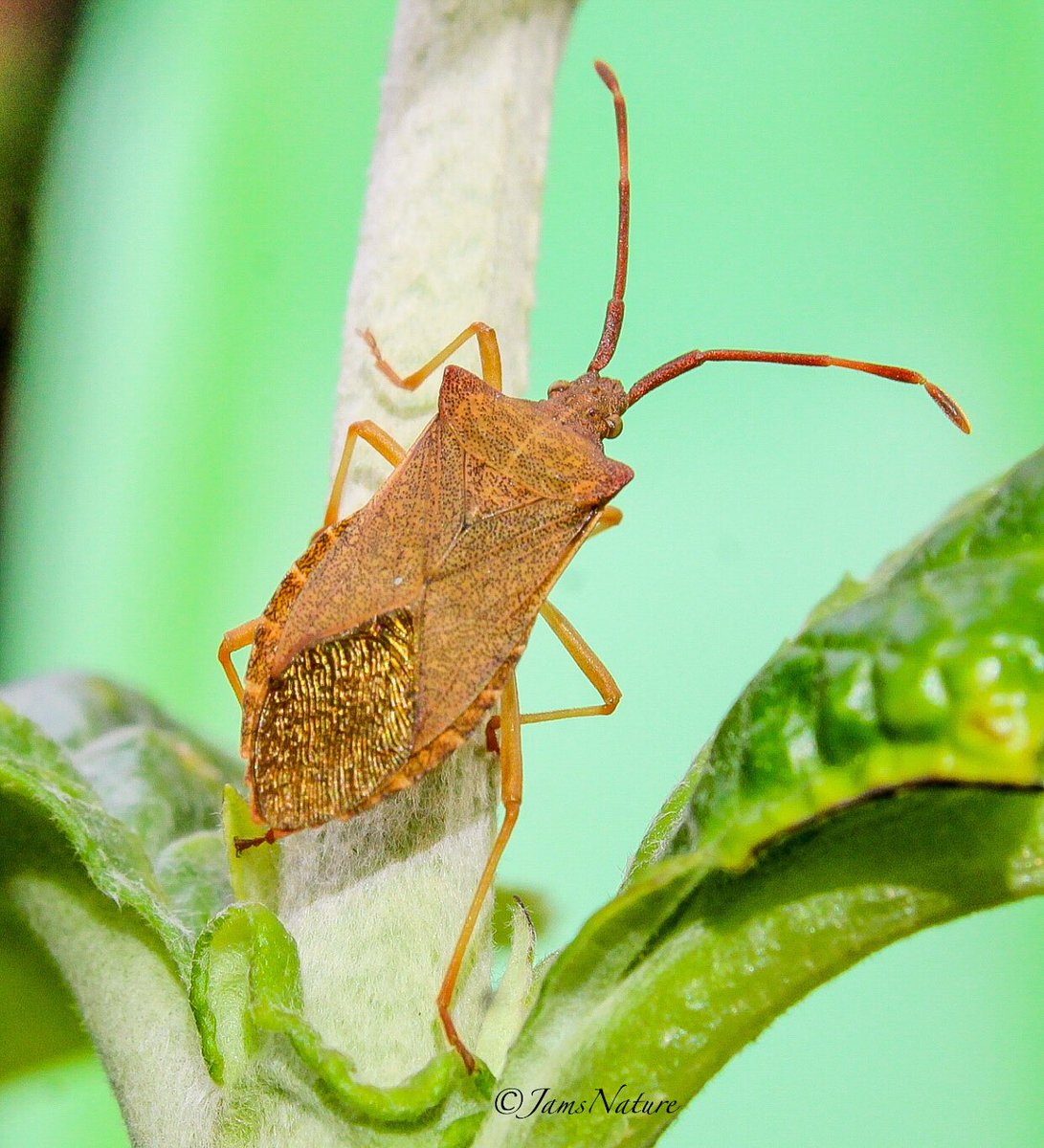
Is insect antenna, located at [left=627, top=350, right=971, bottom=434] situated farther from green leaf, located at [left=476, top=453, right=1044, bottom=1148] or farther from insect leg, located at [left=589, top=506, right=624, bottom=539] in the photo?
green leaf, located at [left=476, top=453, right=1044, bottom=1148]

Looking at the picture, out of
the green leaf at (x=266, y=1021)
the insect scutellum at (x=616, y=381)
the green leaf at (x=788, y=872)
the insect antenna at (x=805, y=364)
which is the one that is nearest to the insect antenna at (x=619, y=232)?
the insect scutellum at (x=616, y=381)

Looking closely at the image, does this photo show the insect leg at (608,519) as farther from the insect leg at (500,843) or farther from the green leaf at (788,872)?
the green leaf at (788,872)

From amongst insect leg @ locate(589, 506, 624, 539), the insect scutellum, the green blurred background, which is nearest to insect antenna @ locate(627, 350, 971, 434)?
the insect scutellum

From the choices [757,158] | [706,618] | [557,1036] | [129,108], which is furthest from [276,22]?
[557,1036]

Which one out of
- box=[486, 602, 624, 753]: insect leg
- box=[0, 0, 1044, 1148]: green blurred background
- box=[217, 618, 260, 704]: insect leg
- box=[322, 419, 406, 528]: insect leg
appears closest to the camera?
box=[322, 419, 406, 528]: insect leg

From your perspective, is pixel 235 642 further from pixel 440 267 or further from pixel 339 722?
pixel 440 267

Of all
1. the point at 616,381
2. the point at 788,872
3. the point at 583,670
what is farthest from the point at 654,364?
the point at 788,872
